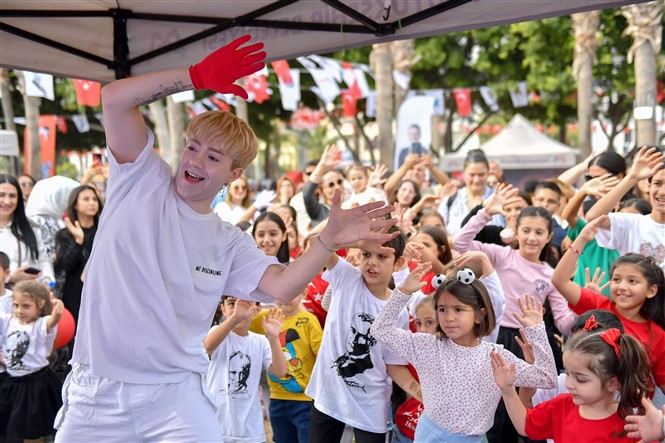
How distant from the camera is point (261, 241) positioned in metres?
5.88

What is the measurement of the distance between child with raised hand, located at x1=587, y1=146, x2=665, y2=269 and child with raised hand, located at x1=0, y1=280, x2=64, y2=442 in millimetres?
3823

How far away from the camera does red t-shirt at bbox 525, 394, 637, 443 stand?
3748 mm

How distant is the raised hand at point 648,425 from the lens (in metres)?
3.31

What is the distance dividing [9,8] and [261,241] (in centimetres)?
233

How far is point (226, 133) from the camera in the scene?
3270 millimetres

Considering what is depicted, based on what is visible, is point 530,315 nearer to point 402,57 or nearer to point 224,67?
point 224,67

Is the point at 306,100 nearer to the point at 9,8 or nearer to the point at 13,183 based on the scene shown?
the point at 13,183

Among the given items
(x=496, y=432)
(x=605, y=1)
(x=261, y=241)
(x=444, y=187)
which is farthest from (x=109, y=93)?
(x=444, y=187)

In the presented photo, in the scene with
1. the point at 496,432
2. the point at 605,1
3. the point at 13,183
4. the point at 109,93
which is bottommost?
the point at 496,432

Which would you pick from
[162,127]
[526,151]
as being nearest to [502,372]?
[162,127]

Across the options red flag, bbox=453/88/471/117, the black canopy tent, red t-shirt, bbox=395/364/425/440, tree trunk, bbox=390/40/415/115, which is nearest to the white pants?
red t-shirt, bbox=395/364/425/440

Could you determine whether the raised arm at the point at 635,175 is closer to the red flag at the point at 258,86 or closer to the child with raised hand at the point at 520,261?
the child with raised hand at the point at 520,261

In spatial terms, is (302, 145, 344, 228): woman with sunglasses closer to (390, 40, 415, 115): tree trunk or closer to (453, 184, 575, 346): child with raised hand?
(453, 184, 575, 346): child with raised hand

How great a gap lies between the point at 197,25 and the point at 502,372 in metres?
2.67
